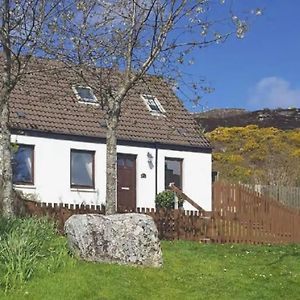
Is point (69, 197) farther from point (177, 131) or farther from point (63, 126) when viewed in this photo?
point (177, 131)

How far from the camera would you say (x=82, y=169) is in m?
26.3

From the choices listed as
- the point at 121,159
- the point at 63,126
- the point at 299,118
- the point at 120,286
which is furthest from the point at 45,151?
the point at 299,118

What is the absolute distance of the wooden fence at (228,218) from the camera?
1942 cm

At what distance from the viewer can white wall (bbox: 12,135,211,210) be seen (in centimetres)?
2491

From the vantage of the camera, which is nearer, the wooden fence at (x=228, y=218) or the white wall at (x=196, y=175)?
the wooden fence at (x=228, y=218)

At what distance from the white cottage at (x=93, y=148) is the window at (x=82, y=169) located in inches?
1.4

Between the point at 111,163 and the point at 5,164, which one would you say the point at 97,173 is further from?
the point at 5,164

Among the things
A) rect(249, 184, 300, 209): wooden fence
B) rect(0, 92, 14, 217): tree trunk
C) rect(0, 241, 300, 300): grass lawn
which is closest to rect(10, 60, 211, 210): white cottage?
rect(249, 184, 300, 209): wooden fence

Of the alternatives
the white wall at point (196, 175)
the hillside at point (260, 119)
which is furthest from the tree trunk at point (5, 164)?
the hillside at point (260, 119)

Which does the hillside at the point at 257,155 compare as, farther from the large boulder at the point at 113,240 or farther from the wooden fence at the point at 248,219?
the large boulder at the point at 113,240

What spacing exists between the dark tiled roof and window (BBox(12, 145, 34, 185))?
0.77m

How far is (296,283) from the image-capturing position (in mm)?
12469

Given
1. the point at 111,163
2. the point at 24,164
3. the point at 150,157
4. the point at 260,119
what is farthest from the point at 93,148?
the point at 260,119

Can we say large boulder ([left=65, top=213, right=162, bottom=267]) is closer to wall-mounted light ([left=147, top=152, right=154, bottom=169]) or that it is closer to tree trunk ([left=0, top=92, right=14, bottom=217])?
tree trunk ([left=0, top=92, right=14, bottom=217])
